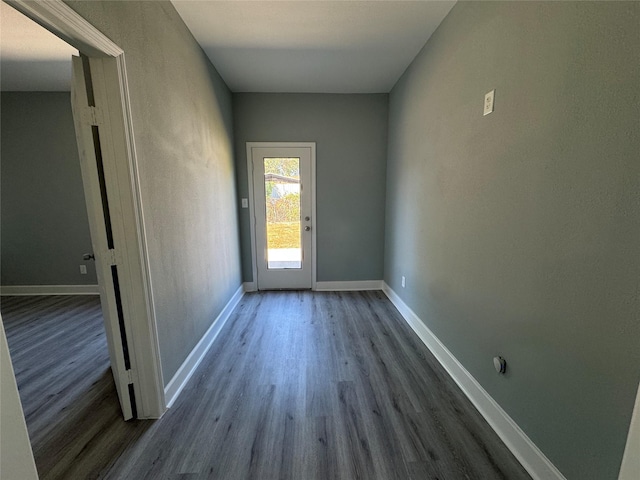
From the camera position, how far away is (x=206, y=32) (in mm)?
2129

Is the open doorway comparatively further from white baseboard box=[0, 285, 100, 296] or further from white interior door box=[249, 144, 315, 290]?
white interior door box=[249, 144, 315, 290]

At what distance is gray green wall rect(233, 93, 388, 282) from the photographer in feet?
11.2

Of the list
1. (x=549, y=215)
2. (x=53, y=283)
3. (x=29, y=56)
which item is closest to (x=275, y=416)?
(x=549, y=215)

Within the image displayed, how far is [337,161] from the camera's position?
3.55m

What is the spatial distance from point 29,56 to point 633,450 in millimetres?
4695

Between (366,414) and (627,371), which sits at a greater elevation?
(627,371)

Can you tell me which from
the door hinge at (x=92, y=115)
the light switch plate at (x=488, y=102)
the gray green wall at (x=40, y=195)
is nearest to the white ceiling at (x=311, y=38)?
the light switch plate at (x=488, y=102)

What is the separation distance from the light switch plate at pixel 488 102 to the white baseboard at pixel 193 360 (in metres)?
2.64

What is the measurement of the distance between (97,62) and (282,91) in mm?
2405

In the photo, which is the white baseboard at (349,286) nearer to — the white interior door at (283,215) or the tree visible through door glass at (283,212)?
the white interior door at (283,215)

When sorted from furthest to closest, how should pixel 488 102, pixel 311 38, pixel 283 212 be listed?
pixel 283 212 → pixel 311 38 → pixel 488 102

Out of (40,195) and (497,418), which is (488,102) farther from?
(40,195)

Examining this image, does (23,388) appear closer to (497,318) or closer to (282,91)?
(497,318)

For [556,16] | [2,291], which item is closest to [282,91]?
[556,16]
